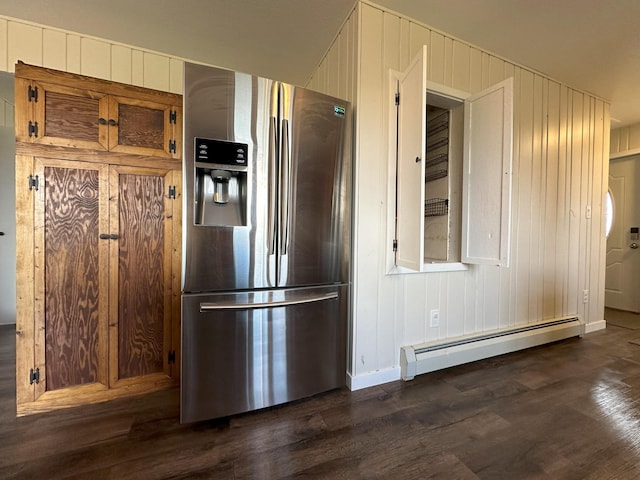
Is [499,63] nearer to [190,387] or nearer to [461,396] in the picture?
[461,396]

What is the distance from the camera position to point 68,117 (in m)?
1.61

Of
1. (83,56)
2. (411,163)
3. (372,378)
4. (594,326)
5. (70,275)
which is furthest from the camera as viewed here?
(594,326)

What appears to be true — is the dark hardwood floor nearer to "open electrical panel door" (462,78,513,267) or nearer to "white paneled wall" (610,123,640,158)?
"open electrical panel door" (462,78,513,267)

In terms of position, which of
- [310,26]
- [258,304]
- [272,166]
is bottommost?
[258,304]

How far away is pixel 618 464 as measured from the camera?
1.25m

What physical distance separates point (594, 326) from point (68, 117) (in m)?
5.30

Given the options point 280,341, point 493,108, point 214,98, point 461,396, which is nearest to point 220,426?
point 280,341

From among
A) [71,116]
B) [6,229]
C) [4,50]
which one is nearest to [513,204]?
[71,116]

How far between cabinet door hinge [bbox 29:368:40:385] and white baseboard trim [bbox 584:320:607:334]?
Answer: 493cm

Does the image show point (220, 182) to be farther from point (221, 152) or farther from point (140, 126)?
point (140, 126)

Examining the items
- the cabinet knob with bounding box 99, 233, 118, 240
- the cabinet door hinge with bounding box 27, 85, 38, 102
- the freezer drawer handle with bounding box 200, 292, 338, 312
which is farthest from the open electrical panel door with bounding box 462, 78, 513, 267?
the cabinet door hinge with bounding box 27, 85, 38, 102

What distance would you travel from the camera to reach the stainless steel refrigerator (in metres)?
1.43

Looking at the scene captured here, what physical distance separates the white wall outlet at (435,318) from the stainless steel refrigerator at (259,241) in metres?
0.85

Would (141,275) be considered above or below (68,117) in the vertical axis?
below
